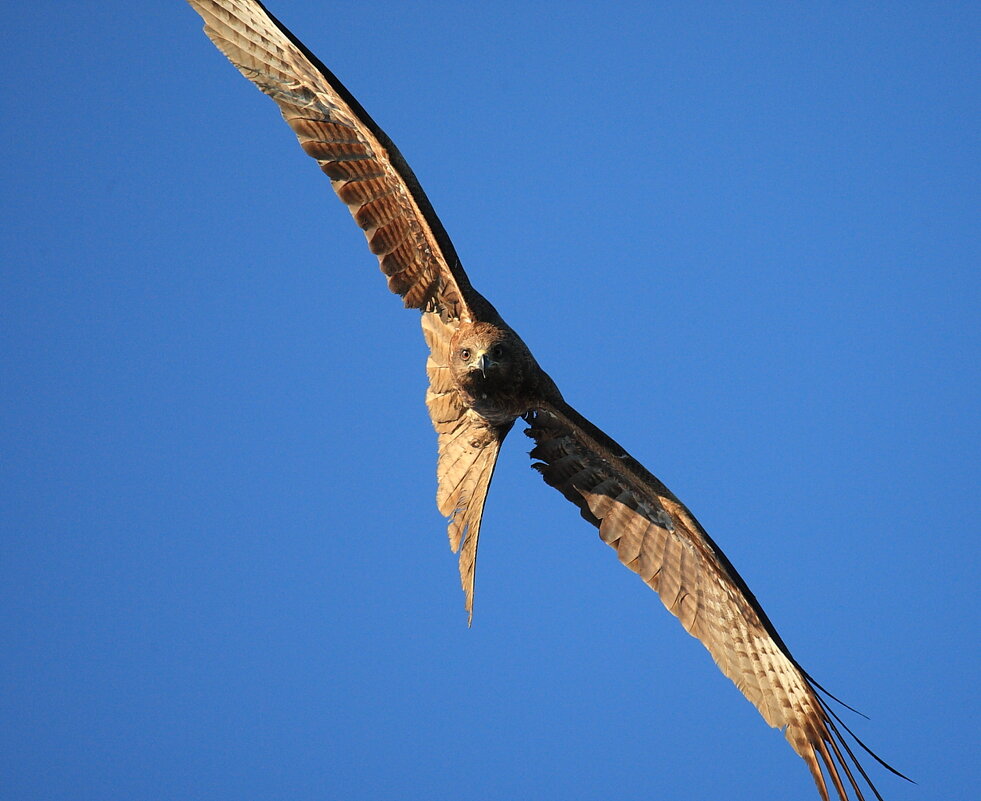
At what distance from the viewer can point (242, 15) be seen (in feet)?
22.4

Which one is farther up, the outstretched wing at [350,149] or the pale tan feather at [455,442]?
the outstretched wing at [350,149]

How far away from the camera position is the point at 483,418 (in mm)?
7129

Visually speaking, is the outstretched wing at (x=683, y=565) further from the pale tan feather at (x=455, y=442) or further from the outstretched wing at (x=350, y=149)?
the outstretched wing at (x=350, y=149)

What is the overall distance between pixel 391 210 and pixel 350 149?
353 millimetres

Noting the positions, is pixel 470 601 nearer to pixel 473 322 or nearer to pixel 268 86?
pixel 473 322

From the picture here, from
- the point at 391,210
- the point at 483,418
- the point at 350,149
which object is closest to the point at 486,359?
the point at 483,418

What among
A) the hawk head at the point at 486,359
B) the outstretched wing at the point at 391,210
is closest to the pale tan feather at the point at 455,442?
the outstretched wing at the point at 391,210

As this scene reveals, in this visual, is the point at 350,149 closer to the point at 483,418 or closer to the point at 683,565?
the point at 483,418

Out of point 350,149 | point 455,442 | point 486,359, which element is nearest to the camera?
point 486,359

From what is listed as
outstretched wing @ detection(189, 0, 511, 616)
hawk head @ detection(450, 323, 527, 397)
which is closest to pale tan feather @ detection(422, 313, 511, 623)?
outstretched wing @ detection(189, 0, 511, 616)

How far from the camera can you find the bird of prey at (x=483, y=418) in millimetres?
6754

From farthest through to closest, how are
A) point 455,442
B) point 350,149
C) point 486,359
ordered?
1. point 455,442
2. point 350,149
3. point 486,359

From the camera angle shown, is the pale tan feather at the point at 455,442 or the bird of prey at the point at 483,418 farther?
the pale tan feather at the point at 455,442

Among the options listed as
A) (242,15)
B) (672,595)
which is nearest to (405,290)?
(242,15)
